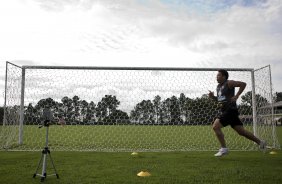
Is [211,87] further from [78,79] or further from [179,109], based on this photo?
[78,79]

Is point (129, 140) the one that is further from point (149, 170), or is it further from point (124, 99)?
point (149, 170)

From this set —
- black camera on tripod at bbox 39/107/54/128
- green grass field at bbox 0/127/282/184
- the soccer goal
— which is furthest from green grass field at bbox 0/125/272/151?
black camera on tripod at bbox 39/107/54/128

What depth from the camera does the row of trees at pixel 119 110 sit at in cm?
1142

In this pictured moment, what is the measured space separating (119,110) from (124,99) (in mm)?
678

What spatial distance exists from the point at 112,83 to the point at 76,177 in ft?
20.4

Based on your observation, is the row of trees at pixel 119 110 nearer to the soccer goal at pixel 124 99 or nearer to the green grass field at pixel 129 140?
the soccer goal at pixel 124 99

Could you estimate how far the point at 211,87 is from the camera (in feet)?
36.3

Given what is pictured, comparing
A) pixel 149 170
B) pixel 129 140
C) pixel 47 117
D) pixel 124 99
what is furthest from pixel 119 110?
pixel 47 117

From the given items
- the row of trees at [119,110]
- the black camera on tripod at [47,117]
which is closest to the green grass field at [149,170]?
the black camera on tripod at [47,117]

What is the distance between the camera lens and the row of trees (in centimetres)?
1142

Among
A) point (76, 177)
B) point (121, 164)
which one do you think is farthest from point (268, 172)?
point (76, 177)

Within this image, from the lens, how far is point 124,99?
434 inches

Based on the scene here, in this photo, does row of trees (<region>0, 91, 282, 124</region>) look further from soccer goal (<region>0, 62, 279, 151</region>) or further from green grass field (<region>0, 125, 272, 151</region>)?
green grass field (<region>0, 125, 272, 151</region>)

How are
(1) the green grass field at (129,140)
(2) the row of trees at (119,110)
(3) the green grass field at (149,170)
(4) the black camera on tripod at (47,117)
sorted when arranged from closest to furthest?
(4) the black camera on tripod at (47,117)
(3) the green grass field at (149,170)
(1) the green grass field at (129,140)
(2) the row of trees at (119,110)
